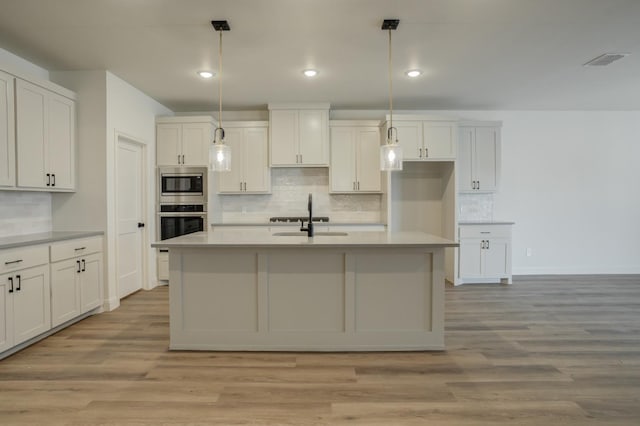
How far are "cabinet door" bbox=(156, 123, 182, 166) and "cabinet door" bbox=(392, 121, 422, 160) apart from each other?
308cm

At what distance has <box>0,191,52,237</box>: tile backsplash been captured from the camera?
3.30 metres

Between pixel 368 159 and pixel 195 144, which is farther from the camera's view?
pixel 368 159

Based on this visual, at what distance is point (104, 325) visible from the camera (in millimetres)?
3459

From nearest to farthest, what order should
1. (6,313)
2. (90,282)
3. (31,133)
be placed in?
(6,313), (31,133), (90,282)

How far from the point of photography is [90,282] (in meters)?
3.64

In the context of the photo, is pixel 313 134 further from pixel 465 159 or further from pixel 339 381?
pixel 339 381

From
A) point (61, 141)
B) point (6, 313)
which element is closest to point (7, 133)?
point (61, 141)

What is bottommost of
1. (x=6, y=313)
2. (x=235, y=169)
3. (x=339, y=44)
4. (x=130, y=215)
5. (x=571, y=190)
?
(x=6, y=313)

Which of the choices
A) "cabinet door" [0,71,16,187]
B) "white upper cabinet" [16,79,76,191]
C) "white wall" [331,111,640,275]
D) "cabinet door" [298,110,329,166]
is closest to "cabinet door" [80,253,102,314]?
"white upper cabinet" [16,79,76,191]

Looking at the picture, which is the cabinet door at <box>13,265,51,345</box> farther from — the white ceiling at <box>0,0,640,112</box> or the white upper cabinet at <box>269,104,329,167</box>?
the white upper cabinet at <box>269,104,329,167</box>

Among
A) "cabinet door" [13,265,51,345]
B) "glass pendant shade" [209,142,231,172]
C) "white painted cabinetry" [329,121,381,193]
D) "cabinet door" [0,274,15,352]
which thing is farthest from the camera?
"white painted cabinetry" [329,121,381,193]

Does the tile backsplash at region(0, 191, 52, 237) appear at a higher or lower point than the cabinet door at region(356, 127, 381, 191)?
lower

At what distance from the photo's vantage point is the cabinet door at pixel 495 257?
5168 millimetres

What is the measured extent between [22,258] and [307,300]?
2255mm
